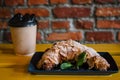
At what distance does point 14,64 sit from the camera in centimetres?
104

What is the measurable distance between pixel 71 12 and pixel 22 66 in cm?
46

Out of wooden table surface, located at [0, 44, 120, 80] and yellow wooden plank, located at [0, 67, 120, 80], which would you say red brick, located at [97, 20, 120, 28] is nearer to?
wooden table surface, located at [0, 44, 120, 80]

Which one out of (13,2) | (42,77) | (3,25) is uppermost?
(13,2)

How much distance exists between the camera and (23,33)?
1105 mm

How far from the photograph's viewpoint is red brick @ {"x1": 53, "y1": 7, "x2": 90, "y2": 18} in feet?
4.48

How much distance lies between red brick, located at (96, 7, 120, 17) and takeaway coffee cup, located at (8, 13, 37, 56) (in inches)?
15.4

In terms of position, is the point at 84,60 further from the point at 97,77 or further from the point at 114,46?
the point at 114,46

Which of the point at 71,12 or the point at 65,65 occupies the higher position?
the point at 71,12

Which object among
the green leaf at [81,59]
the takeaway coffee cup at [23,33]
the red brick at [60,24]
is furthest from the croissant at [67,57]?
the red brick at [60,24]

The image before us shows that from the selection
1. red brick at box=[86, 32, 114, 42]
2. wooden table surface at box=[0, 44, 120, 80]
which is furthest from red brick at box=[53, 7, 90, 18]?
wooden table surface at box=[0, 44, 120, 80]

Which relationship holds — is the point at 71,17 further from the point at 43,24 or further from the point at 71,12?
the point at 43,24

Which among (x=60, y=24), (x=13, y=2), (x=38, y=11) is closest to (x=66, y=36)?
(x=60, y=24)

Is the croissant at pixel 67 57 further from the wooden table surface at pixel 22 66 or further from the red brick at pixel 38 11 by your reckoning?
the red brick at pixel 38 11

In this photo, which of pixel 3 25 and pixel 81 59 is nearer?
pixel 81 59
